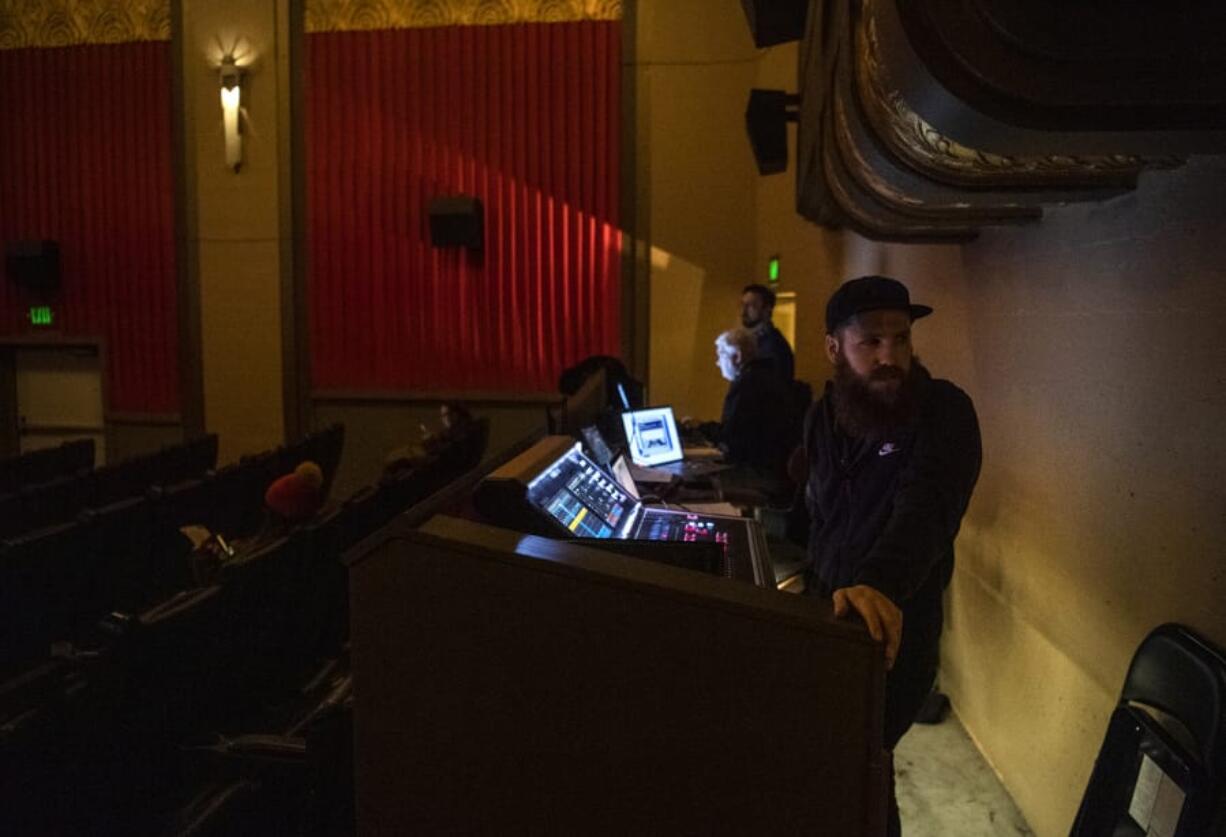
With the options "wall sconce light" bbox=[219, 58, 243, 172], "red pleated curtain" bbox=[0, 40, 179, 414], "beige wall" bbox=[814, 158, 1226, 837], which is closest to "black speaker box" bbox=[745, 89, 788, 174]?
"beige wall" bbox=[814, 158, 1226, 837]

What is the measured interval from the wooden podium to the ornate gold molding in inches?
39.0

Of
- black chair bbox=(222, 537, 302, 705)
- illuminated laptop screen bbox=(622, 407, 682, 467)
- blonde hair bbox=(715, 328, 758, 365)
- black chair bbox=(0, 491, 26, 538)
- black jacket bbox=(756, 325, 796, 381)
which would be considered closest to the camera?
black chair bbox=(222, 537, 302, 705)

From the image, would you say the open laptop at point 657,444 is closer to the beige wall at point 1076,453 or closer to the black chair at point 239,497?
the beige wall at point 1076,453

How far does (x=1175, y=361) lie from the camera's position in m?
1.66

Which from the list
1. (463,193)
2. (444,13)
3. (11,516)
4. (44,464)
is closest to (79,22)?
(444,13)

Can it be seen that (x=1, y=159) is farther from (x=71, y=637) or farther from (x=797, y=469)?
(x=797, y=469)

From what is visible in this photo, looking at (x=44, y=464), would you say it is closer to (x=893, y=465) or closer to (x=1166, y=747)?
(x=893, y=465)

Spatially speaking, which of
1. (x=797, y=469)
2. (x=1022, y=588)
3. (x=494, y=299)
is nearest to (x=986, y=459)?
(x=1022, y=588)

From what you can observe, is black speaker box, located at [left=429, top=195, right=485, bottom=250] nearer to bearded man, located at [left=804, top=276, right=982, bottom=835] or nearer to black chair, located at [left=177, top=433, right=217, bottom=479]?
black chair, located at [left=177, top=433, right=217, bottom=479]

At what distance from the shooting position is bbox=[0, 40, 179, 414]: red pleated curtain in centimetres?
723

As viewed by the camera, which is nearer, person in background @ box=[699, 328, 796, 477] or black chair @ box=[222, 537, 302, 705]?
black chair @ box=[222, 537, 302, 705]

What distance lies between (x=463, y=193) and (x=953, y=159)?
570 centimetres

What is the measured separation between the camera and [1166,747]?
1.51 metres

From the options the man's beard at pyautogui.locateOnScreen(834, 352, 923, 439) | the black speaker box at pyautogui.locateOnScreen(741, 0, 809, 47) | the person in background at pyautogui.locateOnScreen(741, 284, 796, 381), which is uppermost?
the black speaker box at pyautogui.locateOnScreen(741, 0, 809, 47)
